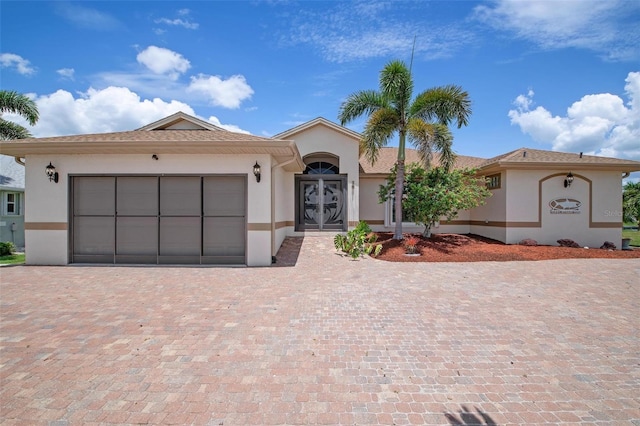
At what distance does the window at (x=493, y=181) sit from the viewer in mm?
14034

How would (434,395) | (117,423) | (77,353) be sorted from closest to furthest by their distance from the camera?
1. (117,423)
2. (434,395)
3. (77,353)

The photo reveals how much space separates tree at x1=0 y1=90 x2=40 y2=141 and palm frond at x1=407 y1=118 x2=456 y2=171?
19844mm

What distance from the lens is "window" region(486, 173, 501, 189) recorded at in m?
14.0

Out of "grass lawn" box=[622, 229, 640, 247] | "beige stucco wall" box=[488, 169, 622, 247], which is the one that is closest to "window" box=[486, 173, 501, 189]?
"beige stucco wall" box=[488, 169, 622, 247]

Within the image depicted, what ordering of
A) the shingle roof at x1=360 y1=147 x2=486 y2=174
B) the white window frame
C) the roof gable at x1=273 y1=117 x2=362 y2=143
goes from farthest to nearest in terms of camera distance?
the shingle roof at x1=360 y1=147 x2=486 y2=174, the white window frame, the roof gable at x1=273 y1=117 x2=362 y2=143

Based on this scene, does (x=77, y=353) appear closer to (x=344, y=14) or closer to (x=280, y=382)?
(x=280, y=382)

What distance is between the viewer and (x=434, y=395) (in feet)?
9.86

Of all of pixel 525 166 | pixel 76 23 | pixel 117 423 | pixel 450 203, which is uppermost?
pixel 76 23

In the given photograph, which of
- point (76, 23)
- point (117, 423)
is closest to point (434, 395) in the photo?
point (117, 423)

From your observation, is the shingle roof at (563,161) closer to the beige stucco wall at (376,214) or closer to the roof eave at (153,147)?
the beige stucco wall at (376,214)

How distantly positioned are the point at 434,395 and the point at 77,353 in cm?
436

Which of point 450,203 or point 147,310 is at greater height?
point 450,203

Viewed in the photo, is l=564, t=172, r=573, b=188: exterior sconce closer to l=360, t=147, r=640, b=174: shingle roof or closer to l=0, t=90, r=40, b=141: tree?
l=360, t=147, r=640, b=174: shingle roof

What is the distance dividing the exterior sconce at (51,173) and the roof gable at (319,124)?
8460mm
